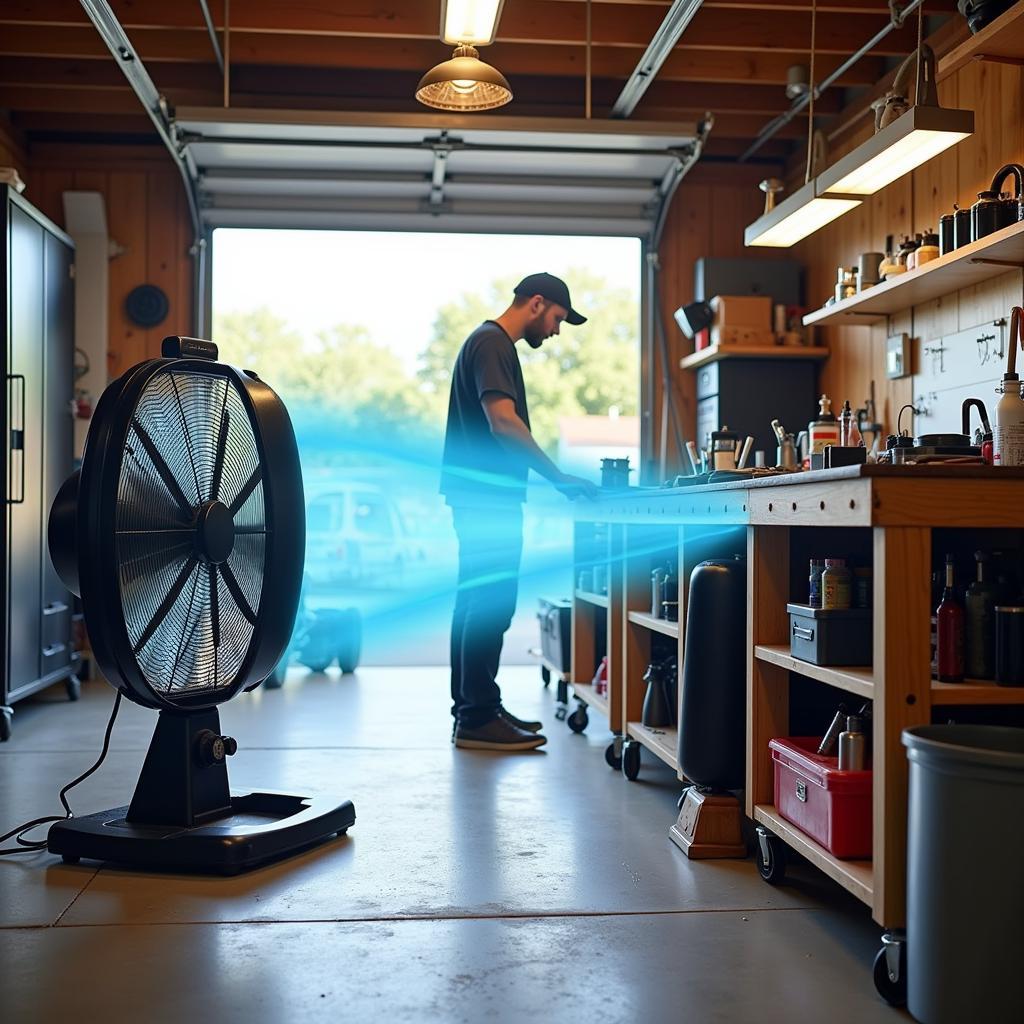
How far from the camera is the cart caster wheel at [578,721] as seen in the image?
4.68 m

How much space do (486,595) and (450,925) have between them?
2.09 m

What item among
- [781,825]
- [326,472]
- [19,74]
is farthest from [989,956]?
[326,472]

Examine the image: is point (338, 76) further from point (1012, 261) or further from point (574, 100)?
point (1012, 261)

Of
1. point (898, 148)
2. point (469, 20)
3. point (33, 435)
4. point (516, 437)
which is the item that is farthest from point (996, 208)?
point (33, 435)

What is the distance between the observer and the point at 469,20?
418 cm

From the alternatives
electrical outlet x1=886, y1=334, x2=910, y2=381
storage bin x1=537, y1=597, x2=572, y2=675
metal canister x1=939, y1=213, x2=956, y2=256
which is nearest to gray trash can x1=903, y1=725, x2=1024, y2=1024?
metal canister x1=939, y1=213, x2=956, y2=256

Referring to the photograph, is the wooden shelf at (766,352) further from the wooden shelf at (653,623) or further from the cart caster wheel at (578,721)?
the wooden shelf at (653,623)

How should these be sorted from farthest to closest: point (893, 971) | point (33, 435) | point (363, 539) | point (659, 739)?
point (363, 539), point (33, 435), point (659, 739), point (893, 971)

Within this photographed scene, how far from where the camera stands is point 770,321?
6.15 meters

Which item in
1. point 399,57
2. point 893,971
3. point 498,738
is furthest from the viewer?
point 399,57

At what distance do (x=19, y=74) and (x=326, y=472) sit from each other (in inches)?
145

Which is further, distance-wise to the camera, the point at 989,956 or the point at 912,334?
the point at 912,334

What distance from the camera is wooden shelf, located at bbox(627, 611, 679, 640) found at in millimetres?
3447

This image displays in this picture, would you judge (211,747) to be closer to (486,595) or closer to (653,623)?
(653,623)
